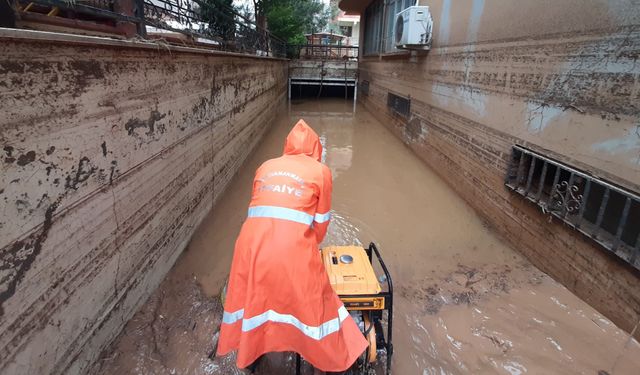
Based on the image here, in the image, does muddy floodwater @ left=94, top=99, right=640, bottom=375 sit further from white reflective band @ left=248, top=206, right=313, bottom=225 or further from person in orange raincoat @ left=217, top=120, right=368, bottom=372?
white reflective band @ left=248, top=206, right=313, bottom=225

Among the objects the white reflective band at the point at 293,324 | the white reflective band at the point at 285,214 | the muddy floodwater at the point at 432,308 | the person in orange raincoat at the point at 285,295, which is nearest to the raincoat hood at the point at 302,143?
the person in orange raincoat at the point at 285,295

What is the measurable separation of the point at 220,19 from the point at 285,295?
18.3ft

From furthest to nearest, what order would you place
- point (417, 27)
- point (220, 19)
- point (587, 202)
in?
1. point (417, 27)
2. point (220, 19)
3. point (587, 202)

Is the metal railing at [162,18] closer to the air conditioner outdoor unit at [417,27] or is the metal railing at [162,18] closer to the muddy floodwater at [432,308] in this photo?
the muddy floodwater at [432,308]

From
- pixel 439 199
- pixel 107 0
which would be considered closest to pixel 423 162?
pixel 439 199

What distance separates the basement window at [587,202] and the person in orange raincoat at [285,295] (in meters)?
2.31

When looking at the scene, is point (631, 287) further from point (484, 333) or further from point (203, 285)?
point (203, 285)

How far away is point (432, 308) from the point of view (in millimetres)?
3256

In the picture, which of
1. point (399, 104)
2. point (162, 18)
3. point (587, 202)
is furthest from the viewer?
point (399, 104)

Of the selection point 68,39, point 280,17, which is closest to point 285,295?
point 68,39

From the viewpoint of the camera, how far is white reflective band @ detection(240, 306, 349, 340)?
193 centimetres

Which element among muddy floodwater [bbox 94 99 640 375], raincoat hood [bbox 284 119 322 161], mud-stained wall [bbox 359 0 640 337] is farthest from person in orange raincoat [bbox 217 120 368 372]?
mud-stained wall [bbox 359 0 640 337]

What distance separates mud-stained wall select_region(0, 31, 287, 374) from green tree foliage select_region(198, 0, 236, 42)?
2150mm

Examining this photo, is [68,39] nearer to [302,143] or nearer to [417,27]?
[302,143]
